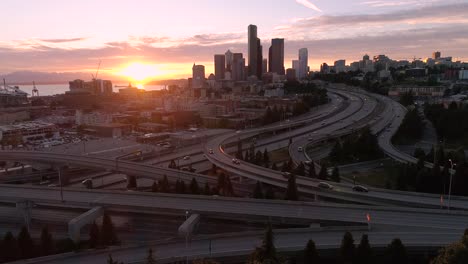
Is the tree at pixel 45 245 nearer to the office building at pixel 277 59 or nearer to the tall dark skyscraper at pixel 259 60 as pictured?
the tall dark skyscraper at pixel 259 60

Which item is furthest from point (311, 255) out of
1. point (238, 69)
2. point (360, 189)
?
point (238, 69)

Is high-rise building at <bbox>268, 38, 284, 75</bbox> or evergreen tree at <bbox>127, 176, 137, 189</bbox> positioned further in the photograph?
high-rise building at <bbox>268, 38, 284, 75</bbox>

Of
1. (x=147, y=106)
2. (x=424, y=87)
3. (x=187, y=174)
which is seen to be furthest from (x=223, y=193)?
(x=424, y=87)

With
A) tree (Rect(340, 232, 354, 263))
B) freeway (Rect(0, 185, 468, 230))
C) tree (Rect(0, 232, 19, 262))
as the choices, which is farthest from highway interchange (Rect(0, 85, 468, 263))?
tree (Rect(0, 232, 19, 262))

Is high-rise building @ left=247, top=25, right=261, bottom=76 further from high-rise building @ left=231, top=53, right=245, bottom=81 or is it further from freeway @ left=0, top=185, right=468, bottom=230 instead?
freeway @ left=0, top=185, right=468, bottom=230

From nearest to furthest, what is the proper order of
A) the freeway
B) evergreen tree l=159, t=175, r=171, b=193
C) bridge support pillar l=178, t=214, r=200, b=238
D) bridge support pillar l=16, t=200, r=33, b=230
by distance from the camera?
bridge support pillar l=178, t=214, r=200, b=238 → the freeway → bridge support pillar l=16, t=200, r=33, b=230 → evergreen tree l=159, t=175, r=171, b=193

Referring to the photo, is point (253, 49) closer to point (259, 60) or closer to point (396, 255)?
point (259, 60)

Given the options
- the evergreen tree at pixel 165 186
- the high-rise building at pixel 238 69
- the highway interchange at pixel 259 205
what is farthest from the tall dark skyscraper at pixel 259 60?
the evergreen tree at pixel 165 186
